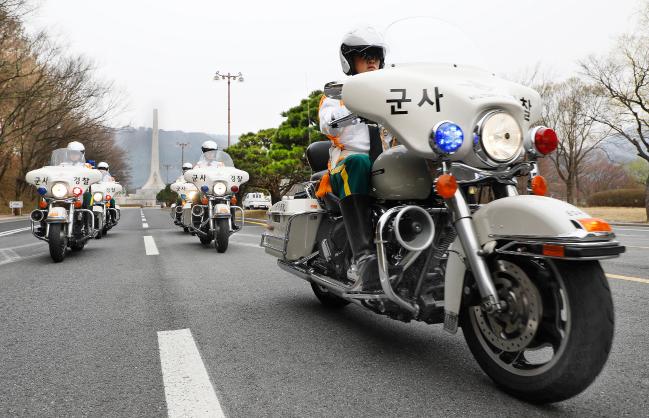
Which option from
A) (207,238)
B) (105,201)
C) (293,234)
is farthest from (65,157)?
(293,234)

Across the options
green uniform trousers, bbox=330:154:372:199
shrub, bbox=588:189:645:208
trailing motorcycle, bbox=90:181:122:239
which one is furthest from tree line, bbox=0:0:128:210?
shrub, bbox=588:189:645:208

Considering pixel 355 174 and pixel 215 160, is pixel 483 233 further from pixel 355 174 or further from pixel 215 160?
pixel 215 160

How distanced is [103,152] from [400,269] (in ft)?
154

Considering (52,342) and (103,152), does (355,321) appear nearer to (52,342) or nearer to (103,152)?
(52,342)

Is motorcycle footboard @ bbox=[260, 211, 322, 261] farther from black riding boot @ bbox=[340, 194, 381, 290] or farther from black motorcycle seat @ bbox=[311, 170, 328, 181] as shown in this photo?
black riding boot @ bbox=[340, 194, 381, 290]

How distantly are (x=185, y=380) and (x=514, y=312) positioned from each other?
5.22 feet

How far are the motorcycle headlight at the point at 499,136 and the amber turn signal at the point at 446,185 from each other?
0.19 m

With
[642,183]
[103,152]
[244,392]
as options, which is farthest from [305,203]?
[642,183]

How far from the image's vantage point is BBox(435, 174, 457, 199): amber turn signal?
6.80ft

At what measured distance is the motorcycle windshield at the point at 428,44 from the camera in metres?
2.51

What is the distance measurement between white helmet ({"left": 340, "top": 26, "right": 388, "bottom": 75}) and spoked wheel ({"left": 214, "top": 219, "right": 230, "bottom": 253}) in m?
5.56

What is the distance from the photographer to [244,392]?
2.19 m

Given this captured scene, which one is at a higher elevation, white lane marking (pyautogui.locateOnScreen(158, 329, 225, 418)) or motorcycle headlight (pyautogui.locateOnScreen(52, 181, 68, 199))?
motorcycle headlight (pyautogui.locateOnScreen(52, 181, 68, 199))

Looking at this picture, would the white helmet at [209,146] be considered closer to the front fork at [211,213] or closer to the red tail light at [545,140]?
the front fork at [211,213]
